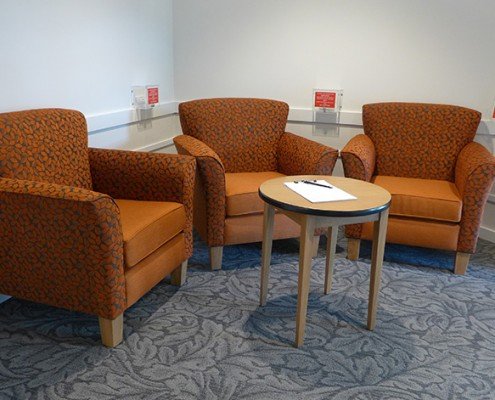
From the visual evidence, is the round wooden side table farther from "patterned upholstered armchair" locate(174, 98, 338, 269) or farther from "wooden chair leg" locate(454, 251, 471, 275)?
"wooden chair leg" locate(454, 251, 471, 275)

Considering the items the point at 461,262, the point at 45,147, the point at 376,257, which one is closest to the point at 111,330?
the point at 45,147

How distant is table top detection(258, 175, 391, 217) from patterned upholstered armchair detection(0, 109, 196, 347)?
484 mm

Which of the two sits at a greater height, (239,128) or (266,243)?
(239,128)

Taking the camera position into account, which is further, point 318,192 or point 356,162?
point 356,162

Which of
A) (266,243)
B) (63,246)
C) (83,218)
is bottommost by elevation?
(266,243)

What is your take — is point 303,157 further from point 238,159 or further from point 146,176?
Result: point 146,176

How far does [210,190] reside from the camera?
249 cm

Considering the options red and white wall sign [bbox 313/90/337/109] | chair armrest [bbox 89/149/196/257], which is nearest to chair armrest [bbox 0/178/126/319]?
chair armrest [bbox 89/149/196/257]

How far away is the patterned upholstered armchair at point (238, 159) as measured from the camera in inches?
100

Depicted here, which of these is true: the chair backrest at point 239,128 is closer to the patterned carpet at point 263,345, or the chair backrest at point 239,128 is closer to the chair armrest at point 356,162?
the chair armrest at point 356,162

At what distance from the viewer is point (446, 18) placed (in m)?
3.07

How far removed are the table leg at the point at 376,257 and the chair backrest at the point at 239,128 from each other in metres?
1.29

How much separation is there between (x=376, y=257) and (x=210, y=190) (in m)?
0.94

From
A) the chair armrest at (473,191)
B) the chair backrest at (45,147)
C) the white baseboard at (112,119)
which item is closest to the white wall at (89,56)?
the white baseboard at (112,119)
